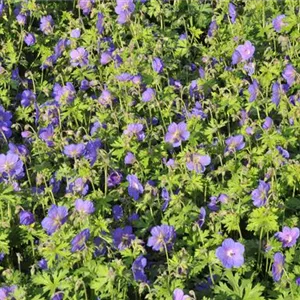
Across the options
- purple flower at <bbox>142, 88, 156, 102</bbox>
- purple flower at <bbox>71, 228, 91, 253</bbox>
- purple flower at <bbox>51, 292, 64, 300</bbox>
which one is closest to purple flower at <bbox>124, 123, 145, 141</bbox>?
purple flower at <bbox>142, 88, 156, 102</bbox>

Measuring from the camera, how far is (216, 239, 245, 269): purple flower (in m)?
3.11

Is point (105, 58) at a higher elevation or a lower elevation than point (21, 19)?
lower

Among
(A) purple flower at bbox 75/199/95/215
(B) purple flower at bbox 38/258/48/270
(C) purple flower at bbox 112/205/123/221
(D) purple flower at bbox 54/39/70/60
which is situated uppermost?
(D) purple flower at bbox 54/39/70/60

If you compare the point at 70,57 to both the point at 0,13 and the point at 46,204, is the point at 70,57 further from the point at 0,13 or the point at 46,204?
the point at 46,204

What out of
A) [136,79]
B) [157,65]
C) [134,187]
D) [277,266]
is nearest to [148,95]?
[136,79]

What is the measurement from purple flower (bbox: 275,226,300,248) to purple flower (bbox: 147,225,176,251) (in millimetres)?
506

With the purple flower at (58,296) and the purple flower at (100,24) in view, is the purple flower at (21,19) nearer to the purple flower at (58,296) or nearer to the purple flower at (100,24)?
the purple flower at (100,24)

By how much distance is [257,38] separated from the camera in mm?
4836

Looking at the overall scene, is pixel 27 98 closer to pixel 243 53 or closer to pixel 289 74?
pixel 243 53

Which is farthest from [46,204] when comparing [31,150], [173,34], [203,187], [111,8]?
[111,8]

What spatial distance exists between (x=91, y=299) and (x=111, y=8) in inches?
108

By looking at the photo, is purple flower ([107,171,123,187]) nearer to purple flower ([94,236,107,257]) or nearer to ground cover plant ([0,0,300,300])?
ground cover plant ([0,0,300,300])

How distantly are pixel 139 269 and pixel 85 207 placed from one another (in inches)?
15.4

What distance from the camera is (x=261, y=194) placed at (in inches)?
131
